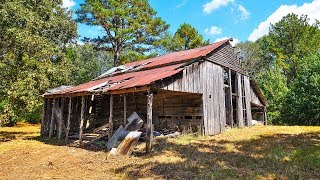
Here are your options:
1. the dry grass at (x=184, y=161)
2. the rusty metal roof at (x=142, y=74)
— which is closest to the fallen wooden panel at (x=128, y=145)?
the dry grass at (x=184, y=161)

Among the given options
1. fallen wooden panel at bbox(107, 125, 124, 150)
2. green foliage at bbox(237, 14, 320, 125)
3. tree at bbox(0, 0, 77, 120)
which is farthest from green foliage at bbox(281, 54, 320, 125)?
tree at bbox(0, 0, 77, 120)

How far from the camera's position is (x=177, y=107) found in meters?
18.5

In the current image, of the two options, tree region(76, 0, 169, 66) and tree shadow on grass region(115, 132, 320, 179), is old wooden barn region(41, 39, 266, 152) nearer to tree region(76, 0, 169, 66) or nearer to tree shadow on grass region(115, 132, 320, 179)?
tree shadow on grass region(115, 132, 320, 179)

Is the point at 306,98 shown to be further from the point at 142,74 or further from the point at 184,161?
the point at 184,161

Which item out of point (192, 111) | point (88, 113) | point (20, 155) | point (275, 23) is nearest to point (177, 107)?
point (192, 111)

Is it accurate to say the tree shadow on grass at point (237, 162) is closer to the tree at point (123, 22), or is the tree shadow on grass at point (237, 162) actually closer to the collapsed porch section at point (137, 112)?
the collapsed porch section at point (137, 112)

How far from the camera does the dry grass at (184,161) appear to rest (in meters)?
8.92

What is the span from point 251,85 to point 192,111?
8.71 m

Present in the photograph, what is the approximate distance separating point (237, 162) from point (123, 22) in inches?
1119

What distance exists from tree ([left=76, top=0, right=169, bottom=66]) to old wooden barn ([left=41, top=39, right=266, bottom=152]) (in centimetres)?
1173

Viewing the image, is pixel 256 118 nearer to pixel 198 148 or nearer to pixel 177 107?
pixel 177 107

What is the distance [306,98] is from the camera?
26.8 metres

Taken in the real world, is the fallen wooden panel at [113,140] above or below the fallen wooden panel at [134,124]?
below

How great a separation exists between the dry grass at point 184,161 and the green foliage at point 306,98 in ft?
44.0
